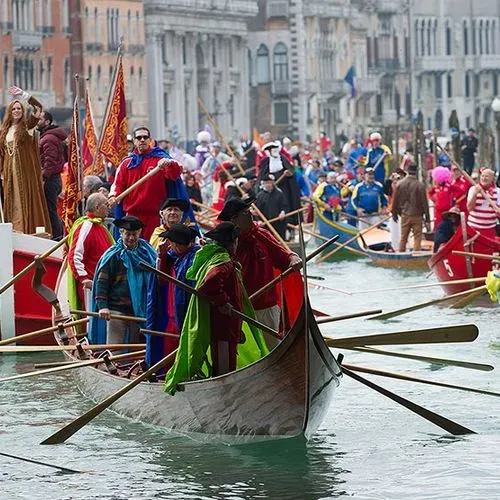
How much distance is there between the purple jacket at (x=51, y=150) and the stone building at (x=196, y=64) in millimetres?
58592

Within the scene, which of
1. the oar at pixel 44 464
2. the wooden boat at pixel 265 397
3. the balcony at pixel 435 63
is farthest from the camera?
the balcony at pixel 435 63

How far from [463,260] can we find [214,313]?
29.3ft

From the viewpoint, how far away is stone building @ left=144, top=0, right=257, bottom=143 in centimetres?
8500

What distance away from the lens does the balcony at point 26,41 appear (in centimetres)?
7125

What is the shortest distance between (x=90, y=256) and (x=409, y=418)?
2746 mm

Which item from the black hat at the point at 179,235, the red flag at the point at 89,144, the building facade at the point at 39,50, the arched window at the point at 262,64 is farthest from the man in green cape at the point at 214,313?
the arched window at the point at 262,64


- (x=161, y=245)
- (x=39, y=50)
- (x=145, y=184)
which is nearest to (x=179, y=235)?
(x=161, y=245)

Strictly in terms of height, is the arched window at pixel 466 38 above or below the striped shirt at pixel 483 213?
above

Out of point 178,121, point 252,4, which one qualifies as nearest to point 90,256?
point 178,121

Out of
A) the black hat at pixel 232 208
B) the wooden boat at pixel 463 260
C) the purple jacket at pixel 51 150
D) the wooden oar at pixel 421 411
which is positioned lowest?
the wooden oar at pixel 421 411

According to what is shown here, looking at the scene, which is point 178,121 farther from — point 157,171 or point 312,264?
point 157,171

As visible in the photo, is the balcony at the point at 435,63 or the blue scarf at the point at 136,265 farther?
the balcony at the point at 435,63

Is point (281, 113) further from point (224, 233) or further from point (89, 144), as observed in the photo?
point (224, 233)

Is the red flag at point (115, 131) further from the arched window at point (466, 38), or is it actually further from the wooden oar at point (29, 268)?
the arched window at point (466, 38)
